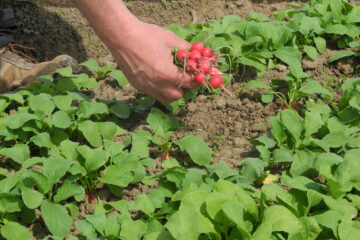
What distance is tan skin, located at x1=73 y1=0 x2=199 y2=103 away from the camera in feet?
9.30

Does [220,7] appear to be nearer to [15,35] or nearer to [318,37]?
[318,37]

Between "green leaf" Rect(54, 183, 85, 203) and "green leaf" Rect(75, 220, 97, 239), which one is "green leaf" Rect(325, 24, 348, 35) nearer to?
"green leaf" Rect(54, 183, 85, 203)

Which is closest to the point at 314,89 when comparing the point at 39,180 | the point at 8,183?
the point at 39,180

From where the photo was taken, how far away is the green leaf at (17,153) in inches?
115

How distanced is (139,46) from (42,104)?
84 centimetres

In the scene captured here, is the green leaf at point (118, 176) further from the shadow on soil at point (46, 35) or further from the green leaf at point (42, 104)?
A: the shadow on soil at point (46, 35)

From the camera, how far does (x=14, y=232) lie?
2508 mm

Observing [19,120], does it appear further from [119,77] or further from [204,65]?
[204,65]

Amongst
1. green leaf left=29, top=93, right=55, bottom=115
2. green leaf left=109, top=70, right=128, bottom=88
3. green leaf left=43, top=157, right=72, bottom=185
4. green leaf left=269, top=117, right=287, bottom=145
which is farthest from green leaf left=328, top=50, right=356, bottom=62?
green leaf left=43, top=157, right=72, bottom=185

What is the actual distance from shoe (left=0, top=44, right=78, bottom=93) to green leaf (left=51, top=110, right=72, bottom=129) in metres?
0.86

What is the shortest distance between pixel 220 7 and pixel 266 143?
2.09m

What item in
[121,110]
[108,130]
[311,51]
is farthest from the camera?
[311,51]

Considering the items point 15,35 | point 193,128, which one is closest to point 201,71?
point 193,128

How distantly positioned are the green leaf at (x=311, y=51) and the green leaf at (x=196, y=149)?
1.24 metres
